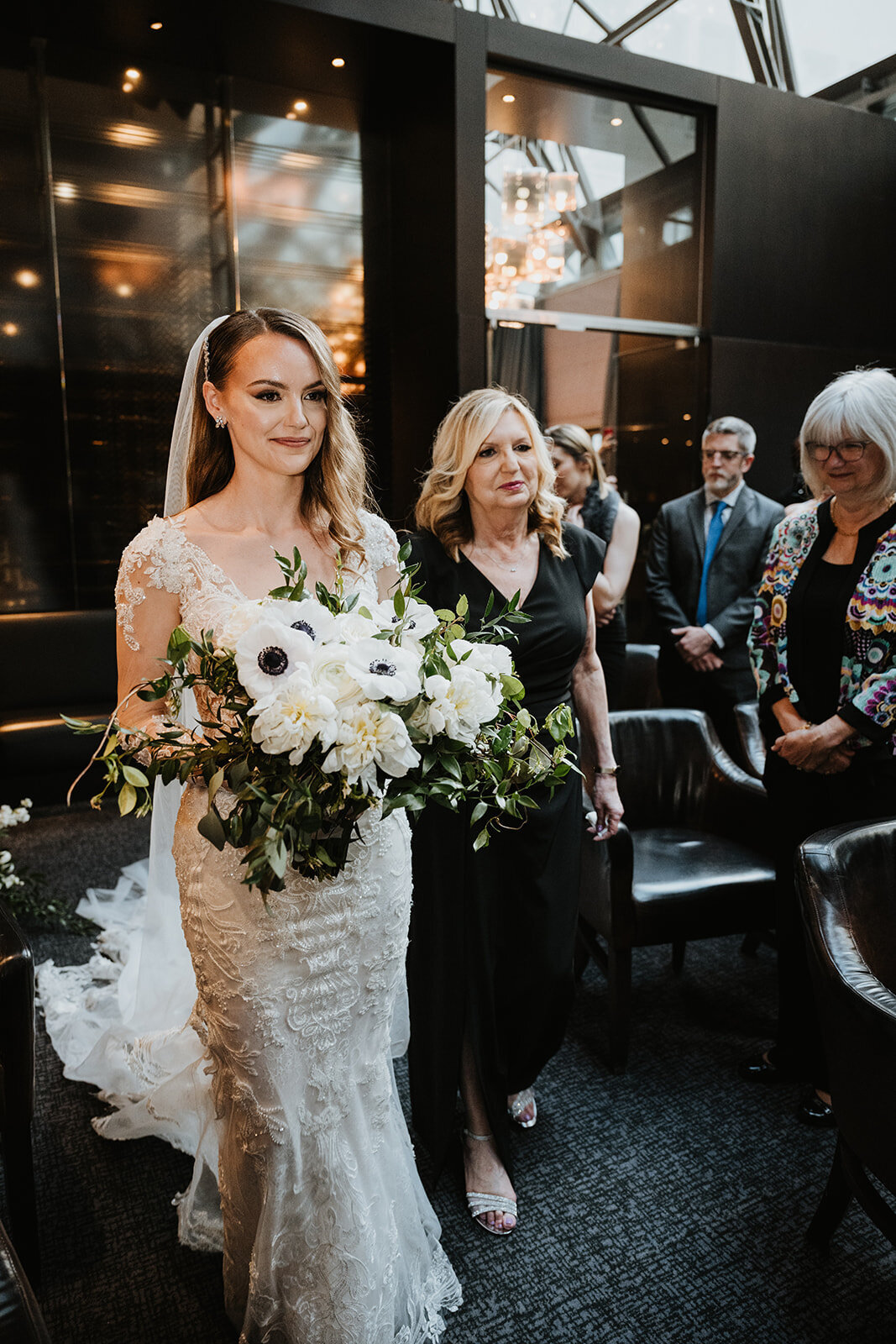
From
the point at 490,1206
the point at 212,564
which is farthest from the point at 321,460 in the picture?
the point at 490,1206

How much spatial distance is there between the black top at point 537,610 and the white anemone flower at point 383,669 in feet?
3.14

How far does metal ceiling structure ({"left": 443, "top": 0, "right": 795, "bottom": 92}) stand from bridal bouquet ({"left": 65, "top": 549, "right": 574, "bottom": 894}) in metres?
5.60

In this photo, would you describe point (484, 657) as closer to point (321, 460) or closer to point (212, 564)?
point (212, 564)

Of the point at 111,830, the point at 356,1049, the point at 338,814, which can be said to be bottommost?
the point at 111,830

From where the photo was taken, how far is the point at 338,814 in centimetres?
130

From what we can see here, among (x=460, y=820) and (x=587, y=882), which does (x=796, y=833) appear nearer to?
(x=587, y=882)

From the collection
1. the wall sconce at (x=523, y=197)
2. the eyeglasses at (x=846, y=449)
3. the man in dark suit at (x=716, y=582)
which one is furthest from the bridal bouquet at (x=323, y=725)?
the wall sconce at (x=523, y=197)

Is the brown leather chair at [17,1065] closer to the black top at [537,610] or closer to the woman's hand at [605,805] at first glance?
the black top at [537,610]

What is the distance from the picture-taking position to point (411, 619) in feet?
4.44

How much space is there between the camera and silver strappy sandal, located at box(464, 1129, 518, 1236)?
2.11 meters

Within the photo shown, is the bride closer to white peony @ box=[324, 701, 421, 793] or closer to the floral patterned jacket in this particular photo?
white peony @ box=[324, 701, 421, 793]

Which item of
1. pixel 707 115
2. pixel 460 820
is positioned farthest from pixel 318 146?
pixel 460 820

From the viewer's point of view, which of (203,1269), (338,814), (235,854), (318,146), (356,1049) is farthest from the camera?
(318,146)

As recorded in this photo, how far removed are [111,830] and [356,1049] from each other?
12.1 feet
